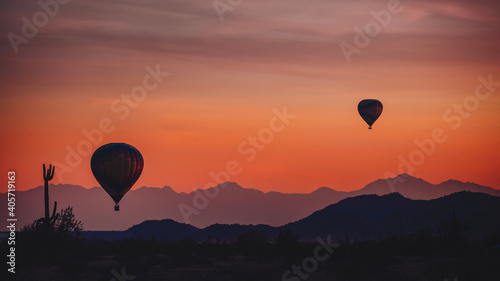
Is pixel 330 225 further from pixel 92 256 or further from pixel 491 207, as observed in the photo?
pixel 92 256

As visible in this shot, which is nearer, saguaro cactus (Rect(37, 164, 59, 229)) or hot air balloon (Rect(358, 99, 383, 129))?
saguaro cactus (Rect(37, 164, 59, 229))

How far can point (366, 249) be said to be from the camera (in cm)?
5459

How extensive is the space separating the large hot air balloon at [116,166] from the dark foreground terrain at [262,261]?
13.3 metres

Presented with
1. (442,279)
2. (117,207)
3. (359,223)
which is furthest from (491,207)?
(442,279)

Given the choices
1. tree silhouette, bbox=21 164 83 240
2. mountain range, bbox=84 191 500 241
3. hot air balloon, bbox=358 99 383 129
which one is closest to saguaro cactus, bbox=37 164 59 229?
tree silhouette, bbox=21 164 83 240

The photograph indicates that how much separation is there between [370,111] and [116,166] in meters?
37.9

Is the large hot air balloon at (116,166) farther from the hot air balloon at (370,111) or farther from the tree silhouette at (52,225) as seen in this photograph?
the hot air balloon at (370,111)

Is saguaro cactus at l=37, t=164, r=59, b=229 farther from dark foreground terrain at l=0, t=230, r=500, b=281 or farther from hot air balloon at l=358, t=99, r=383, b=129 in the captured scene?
hot air balloon at l=358, t=99, r=383, b=129

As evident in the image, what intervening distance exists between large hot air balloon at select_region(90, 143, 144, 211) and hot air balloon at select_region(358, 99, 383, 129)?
115ft

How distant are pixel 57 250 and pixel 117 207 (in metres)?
16.2

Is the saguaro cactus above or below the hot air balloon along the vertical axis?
below

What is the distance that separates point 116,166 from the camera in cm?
6994

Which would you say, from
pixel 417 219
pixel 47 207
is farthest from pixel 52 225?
pixel 417 219

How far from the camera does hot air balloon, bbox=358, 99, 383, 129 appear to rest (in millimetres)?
96188
